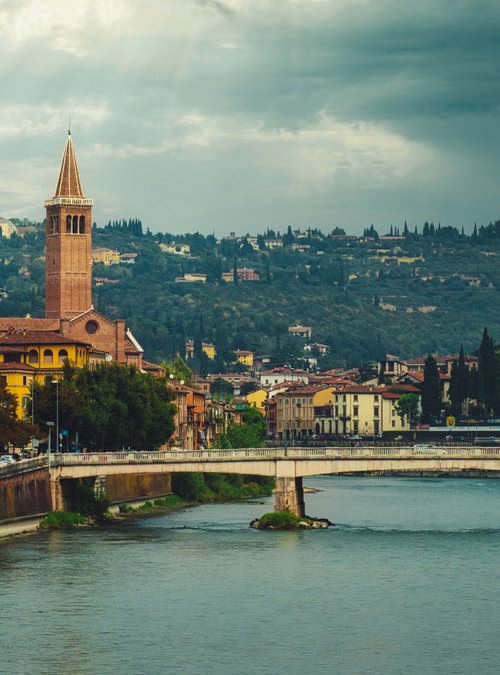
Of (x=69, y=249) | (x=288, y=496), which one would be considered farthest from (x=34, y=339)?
(x=69, y=249)

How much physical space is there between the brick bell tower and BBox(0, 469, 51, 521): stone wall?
67637 mm

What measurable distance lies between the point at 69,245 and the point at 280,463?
70349 millimetres

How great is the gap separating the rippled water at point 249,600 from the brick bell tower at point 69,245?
64617 millimetres

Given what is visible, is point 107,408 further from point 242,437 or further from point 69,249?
point 69,249

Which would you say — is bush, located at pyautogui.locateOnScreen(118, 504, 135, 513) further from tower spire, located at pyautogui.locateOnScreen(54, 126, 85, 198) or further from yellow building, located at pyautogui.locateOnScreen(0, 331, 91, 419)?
tower spire, located at pyautogui.locateOnScreen(54, 126, 85, 198)

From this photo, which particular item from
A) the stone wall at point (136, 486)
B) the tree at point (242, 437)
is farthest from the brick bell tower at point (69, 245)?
the stone wall at point (136, 486)

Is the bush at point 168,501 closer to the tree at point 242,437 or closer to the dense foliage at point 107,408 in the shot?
the dense foliage at point 107,408

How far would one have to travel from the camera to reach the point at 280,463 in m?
101

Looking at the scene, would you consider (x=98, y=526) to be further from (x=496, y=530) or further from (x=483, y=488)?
(x=483, y=488)

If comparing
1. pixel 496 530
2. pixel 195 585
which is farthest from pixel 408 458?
pixel 195 585

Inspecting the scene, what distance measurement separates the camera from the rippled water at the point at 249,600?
60.2 m

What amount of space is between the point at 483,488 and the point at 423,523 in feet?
178

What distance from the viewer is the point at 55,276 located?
16638cm

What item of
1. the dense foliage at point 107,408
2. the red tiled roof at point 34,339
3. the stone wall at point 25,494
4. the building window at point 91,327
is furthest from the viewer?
the building window at point 91,327
